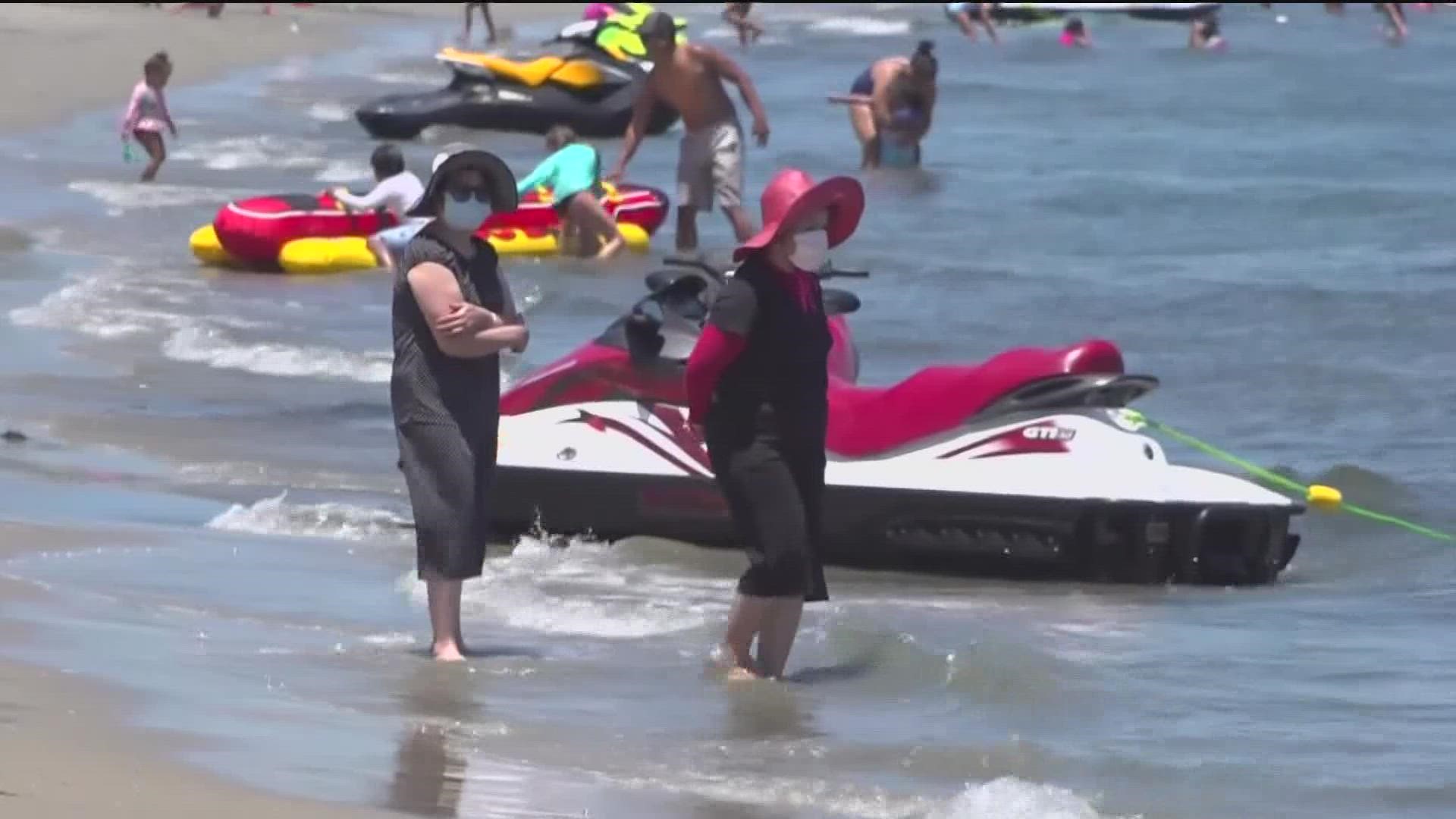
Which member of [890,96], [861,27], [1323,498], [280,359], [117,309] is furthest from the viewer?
[861,27]

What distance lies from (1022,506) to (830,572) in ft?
2.32

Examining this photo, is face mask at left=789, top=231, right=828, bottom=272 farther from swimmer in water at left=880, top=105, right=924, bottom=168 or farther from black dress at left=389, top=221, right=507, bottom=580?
swimmer in water at left=880, top=105, right=924, bottom=168

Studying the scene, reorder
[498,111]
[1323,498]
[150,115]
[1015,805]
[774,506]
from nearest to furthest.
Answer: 1. [1015,805]
2. [774,506]
3. [1323,498]
4. [150,115]
5. [498,111]

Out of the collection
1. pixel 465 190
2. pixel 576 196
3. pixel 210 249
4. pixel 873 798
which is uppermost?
pixel 465 190

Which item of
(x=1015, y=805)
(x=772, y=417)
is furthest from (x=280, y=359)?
(x=1015, y=805)

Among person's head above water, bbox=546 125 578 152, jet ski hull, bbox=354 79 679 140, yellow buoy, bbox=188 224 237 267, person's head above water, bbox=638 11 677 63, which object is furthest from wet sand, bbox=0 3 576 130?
person's head above water, bbox=638 11 677 63

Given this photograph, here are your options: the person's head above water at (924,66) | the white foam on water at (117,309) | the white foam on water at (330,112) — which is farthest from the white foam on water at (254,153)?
the white foam on water at (117,309)

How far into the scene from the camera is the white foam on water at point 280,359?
45.7 feet

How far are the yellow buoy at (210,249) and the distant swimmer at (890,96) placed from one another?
26.4ft

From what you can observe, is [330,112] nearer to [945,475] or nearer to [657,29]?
[657,29]

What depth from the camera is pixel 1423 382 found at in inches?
579

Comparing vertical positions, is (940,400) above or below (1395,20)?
above

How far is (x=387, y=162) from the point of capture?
1680 centimetres

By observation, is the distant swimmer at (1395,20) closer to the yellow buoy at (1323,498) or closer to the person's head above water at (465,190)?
the yellow buoy at (1323,498)
